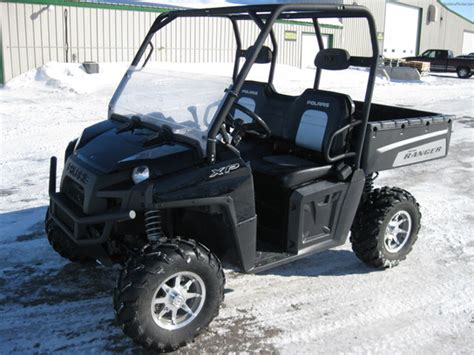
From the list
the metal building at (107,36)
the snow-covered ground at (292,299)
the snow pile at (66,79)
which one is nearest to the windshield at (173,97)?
the snow-covered ground at (292,299)

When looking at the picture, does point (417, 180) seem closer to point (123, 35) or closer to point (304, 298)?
point (304, 298)

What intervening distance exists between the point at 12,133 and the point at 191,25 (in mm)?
11910

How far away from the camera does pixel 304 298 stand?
3.68 metres

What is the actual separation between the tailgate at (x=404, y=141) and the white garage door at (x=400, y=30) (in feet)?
99.8

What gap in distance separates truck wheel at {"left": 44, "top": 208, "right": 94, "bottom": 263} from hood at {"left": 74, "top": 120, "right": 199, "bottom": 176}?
1.98ft

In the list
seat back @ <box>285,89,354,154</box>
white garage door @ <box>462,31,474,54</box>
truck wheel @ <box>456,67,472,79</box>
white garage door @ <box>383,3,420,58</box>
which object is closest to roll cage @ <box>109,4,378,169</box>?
seat back @ <box>285,89,354,154</box>

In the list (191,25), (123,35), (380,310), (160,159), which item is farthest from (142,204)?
(191,25)

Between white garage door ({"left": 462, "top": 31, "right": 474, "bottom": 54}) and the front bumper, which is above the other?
white garage door ({"left": 462, "top": 31, "right": 474, "bottom": 54})

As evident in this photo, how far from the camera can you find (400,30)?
1351 inches

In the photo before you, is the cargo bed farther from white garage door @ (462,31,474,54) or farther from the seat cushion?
white garage door @ (462,31,474,54)

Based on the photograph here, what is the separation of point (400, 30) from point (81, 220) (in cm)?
3456

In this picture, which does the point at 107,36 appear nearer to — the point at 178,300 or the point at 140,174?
the point at 140,174

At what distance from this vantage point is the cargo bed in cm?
388

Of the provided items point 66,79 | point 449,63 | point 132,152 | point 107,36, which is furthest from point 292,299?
point 449,63
